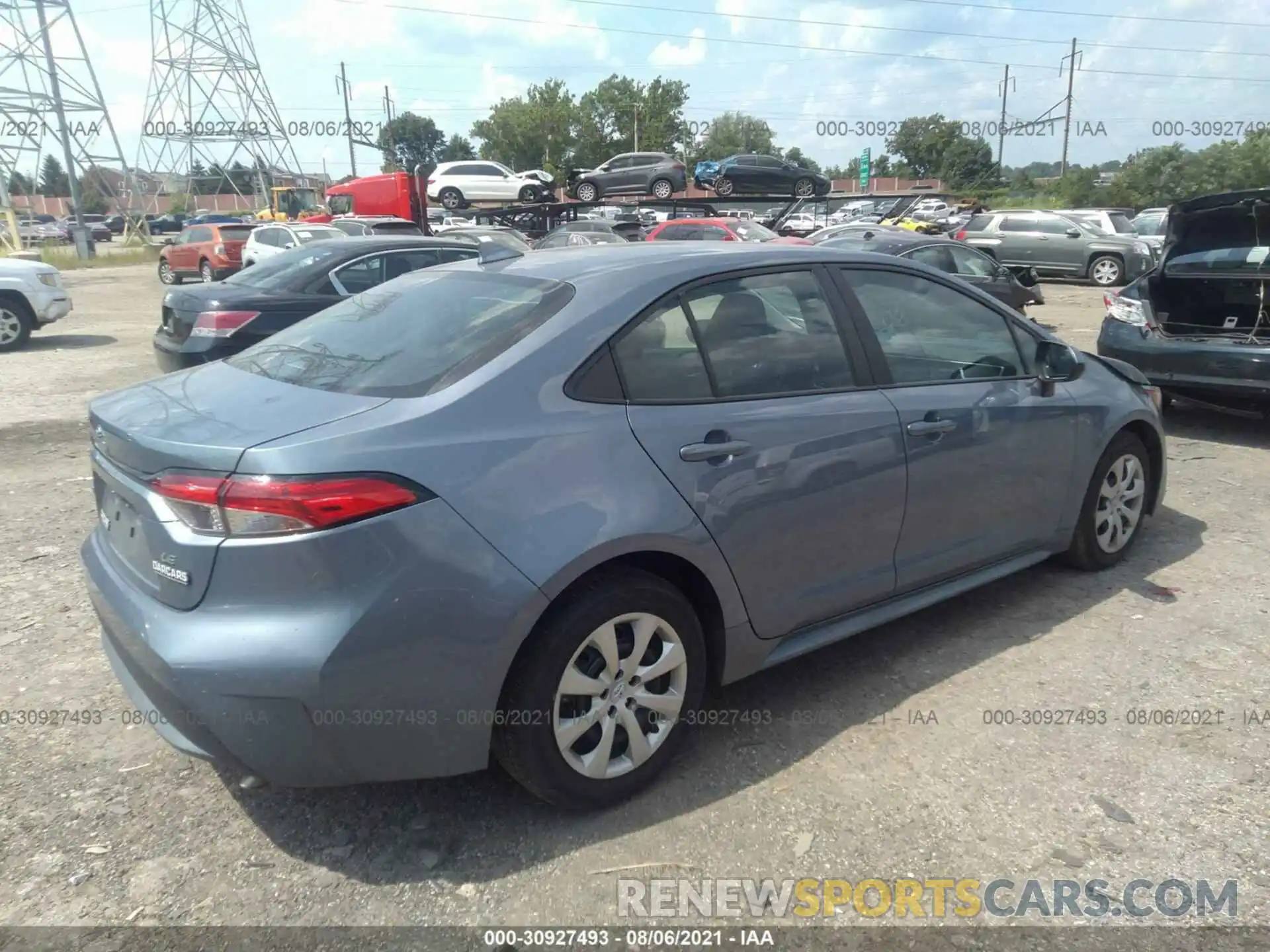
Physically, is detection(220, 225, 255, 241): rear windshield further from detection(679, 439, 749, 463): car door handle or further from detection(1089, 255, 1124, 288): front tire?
detection(679, 439, 749, 463): car door handle

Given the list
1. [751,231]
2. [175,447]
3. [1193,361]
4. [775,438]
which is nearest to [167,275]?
[751,231]

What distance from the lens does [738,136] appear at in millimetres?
95625

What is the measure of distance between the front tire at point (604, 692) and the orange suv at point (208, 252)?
75.2 ft

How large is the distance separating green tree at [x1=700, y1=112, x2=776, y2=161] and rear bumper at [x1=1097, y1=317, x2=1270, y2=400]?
85820mm

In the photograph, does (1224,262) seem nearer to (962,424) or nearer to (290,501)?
(962,424)

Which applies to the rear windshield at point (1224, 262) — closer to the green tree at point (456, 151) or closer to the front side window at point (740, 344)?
the front side window at point (740, 344)

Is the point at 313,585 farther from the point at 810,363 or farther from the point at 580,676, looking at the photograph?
the point at 810,363

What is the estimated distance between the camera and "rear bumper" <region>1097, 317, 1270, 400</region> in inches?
252

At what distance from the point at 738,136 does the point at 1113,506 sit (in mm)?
98453

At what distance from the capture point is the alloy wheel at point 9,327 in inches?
478

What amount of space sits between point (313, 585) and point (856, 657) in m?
2.36

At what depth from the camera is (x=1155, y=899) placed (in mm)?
2428

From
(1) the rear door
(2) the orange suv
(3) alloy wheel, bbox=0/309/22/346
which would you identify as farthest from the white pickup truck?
(1) the rear door

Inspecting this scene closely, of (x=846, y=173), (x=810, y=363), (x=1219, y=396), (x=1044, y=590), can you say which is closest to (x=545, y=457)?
(x=810, y=363)
